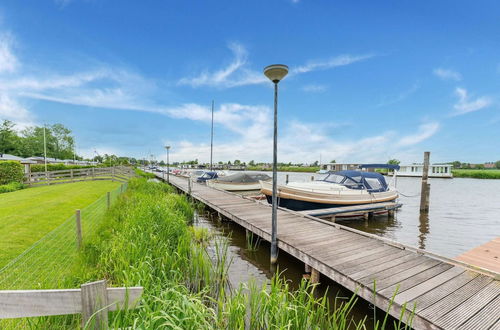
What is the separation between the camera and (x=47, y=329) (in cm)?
197

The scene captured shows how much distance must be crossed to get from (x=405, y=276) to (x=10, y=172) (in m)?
23.4

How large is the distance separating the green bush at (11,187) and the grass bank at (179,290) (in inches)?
551

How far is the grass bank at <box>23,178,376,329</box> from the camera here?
6.55 feet

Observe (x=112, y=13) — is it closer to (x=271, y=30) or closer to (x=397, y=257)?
(x=271, y=30)

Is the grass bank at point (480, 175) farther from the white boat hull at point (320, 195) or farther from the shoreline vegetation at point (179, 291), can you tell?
the shoreline vegetation at point (179, 291)

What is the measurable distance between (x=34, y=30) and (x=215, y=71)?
1584 cm

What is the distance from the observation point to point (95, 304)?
4.70 feet

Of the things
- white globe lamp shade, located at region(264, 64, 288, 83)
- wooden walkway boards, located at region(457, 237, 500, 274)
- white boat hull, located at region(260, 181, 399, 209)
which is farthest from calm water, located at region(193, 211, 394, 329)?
white globe lamp shade, located at region(264, 64, 288, 83)

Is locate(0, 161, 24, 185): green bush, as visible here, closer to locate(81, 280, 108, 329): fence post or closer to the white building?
locate(81, 280, 108, 329): fence post

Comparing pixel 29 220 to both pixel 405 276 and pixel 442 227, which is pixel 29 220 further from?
pixel 442 227

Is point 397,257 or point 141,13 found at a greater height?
point 141,13

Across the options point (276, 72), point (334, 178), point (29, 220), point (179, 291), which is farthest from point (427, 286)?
point (29, 220)

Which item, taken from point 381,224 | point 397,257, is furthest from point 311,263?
point 381,224

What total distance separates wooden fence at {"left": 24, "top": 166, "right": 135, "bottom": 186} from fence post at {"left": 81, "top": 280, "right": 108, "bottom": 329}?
69.4 feet
